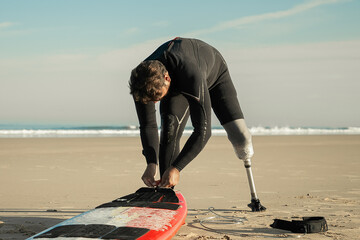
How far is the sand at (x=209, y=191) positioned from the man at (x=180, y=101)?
0.63m

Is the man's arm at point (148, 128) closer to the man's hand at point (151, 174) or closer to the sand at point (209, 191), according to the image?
the man's hand at point (151, 174)

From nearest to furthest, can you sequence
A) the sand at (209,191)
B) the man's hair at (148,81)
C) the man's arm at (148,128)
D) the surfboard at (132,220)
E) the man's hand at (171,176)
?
the surfboard at (132,220) < the man's hair at (148,81) < the man's hand at (171,176) < the sand at (209,191) < the man's arm at (148,128)

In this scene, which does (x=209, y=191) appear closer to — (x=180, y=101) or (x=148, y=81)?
(x=180, y=101)

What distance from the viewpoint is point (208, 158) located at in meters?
9.91

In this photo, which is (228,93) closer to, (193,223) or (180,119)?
(180,119)

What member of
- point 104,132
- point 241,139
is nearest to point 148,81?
point 241,139

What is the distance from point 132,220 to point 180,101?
4.28 ft

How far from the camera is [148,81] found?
297 cm

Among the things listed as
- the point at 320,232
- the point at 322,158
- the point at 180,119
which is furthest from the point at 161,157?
the point at 322,158

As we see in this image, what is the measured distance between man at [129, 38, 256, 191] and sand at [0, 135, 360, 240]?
0.63m

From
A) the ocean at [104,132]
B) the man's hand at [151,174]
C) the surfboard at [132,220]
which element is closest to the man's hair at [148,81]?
the man's hand at [151,174]

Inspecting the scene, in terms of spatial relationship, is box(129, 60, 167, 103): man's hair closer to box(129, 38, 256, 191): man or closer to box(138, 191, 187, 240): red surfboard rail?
box(129, 38, 256, 191): man

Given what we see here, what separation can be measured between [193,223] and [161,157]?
66 centimetres

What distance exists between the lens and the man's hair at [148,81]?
9.77 ft
